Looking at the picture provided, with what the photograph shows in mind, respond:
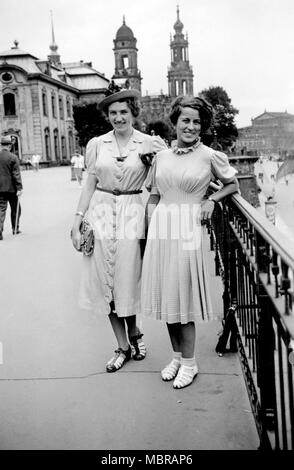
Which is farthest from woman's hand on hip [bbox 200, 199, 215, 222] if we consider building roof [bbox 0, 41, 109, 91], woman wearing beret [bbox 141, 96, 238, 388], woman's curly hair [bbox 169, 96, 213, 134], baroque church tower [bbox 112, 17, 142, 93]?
baroque church tower [bbox 112, 17, 142, 93]

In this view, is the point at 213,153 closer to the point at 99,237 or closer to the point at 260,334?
the point at 99,237

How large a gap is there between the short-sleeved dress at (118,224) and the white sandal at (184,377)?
0.52 m

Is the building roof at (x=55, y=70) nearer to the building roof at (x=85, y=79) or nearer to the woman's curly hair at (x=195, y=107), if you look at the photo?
the building roof at (x=85, y=79)

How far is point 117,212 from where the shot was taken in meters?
3.62

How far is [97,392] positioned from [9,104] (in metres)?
53.1

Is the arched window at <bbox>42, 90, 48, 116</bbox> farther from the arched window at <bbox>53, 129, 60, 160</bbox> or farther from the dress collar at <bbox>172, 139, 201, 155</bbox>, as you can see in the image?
the dress collar at <bbox>172, 139, 201, 155</bbox>

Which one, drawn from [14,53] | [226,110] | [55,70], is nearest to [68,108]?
[55,70]

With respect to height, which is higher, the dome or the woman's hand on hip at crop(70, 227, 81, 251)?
the dome

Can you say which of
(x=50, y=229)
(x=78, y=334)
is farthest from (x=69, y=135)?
(x=78, y=334)

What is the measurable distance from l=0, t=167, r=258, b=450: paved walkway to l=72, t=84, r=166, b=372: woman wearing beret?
1.15ft

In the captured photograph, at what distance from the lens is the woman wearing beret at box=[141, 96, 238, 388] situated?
10.7ft

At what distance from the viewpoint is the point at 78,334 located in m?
4.57

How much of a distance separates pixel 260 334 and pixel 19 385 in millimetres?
1807

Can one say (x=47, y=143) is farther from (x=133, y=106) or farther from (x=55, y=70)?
(x=133, y=106)
